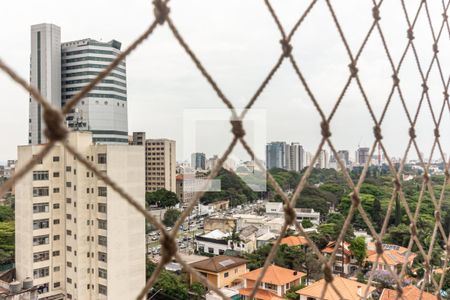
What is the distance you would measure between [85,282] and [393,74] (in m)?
4.69

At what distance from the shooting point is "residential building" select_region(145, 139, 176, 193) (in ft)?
34.4

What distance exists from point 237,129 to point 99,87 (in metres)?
9.52

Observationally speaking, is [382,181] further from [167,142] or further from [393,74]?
[393,74]

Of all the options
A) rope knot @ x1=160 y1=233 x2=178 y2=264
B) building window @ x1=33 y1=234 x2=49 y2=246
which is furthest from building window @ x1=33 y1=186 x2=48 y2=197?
rope knot @ x1=160 y1=233 x2=178 y2=264

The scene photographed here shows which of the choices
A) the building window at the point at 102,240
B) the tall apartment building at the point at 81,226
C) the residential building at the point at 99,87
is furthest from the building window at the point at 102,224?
the residential building at the point at 99,87

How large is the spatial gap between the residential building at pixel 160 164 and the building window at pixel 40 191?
5631 millimetres

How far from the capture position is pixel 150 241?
758cm

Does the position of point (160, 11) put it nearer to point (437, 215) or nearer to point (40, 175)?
point (437, 215)

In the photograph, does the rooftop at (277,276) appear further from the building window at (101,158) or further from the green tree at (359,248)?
the building window at (101,158)

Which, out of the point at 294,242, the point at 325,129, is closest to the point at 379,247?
the point at 325,129

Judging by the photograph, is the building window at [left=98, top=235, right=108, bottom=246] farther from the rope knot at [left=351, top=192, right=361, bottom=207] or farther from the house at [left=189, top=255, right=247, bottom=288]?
the rope knot at [left=351, top=192, right=361, bottom=207]

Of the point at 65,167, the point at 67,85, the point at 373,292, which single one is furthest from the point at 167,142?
the point at 373,292

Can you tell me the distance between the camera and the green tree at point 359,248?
19.7ft

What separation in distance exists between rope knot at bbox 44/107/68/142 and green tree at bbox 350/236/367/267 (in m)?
6.29
